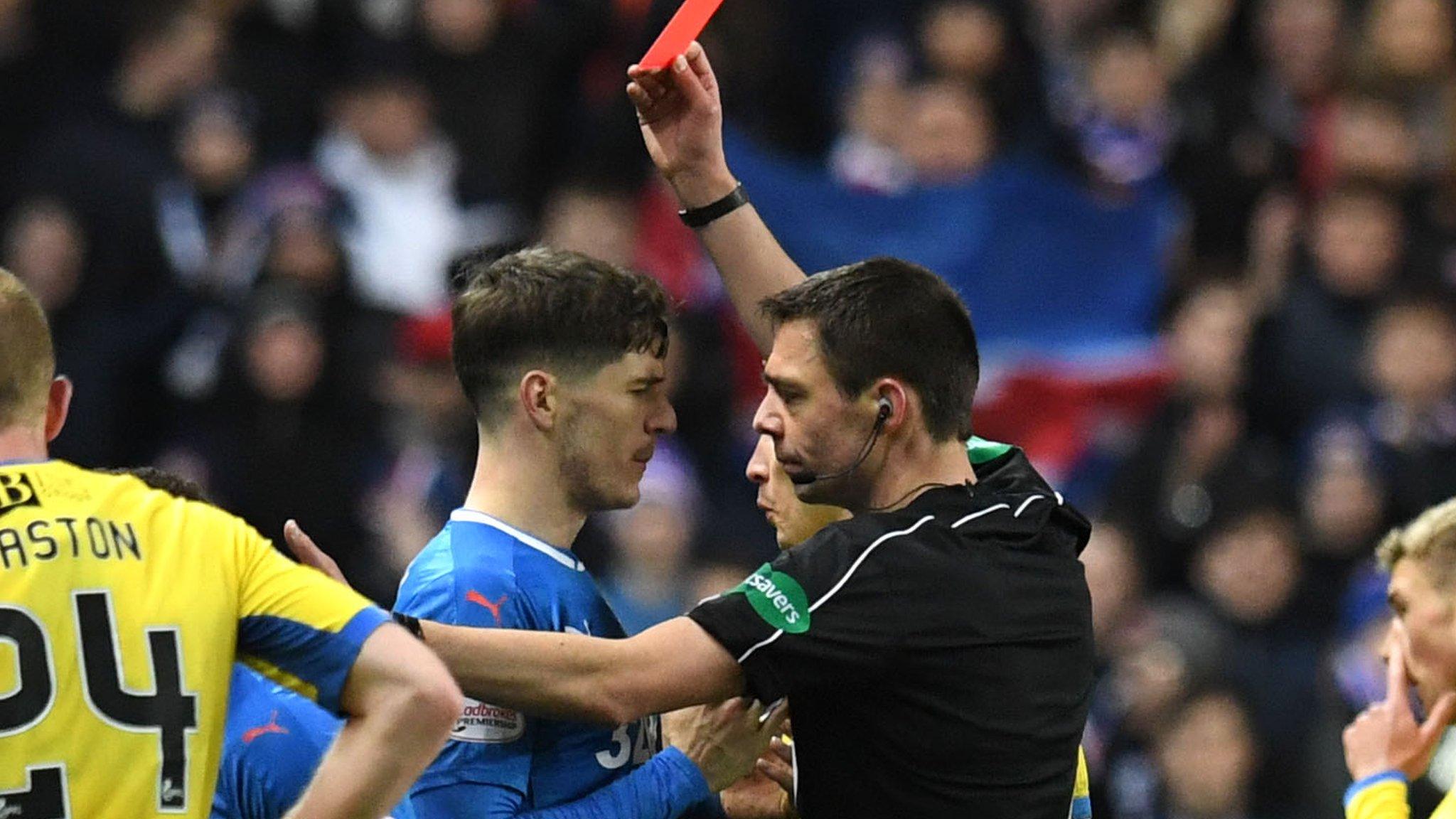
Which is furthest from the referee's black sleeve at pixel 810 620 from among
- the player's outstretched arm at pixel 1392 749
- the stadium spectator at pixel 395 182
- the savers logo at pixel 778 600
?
the stadium spectator at pixel 395 182

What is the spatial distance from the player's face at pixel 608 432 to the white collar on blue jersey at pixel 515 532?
0.11 m

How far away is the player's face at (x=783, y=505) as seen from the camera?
174 inches

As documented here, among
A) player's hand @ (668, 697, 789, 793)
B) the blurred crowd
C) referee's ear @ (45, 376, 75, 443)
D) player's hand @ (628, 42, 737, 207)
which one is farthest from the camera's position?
the blurred crowd

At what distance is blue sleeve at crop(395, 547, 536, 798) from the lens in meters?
3.99

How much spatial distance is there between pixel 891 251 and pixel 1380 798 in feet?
17.9

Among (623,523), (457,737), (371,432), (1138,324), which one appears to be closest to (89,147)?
(371,432)

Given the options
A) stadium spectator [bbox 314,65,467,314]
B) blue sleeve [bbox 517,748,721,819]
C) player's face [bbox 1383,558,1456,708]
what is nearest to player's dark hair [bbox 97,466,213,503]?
blue sleeve [bbox 517,748,721,819]

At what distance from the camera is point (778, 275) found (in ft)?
15.9

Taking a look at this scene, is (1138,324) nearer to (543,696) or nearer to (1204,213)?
(1204,213)

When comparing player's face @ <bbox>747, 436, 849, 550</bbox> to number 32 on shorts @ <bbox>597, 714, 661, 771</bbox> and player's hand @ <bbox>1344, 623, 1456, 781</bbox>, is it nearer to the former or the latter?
number 32 on shorts @ <bbox>597, 714, 661, 771</bbox>

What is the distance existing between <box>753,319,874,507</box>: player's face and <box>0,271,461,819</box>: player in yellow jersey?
89 centimetres

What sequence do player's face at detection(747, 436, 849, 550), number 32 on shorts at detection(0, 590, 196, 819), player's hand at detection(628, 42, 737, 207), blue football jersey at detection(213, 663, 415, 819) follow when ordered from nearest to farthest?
number 32 on shorts at detection(0, 590, 196, 819) < blue football jersey at detection(213, 663, 415, 819) < player's face at detection(747, 436, 849, 550) < player's hand at detection(628, 42, 737, 207)

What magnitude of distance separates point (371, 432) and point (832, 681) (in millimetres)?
5640

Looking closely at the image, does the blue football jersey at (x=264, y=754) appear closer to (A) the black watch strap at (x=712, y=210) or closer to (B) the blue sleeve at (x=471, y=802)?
(B) the blue sleeve at (x=471, y=802)
